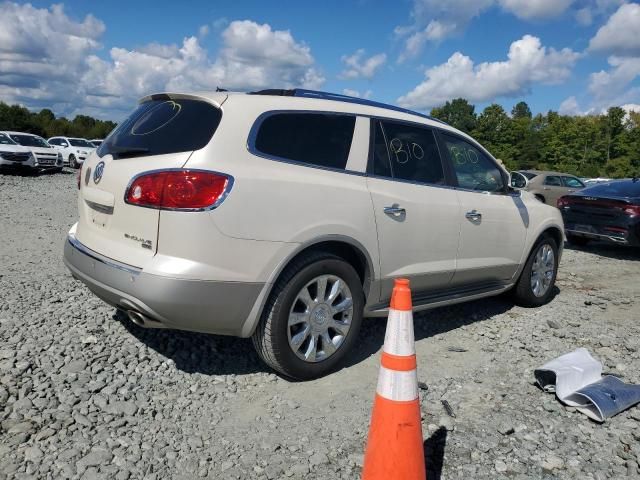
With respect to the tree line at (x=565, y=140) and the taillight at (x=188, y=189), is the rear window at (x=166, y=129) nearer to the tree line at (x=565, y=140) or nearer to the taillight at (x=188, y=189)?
the taillight at (x=188, y=189)

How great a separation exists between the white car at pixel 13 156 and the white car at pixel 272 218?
60.9 feet

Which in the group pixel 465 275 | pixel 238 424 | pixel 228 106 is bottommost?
pixel 238 424

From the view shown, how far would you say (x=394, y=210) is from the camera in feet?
12.4

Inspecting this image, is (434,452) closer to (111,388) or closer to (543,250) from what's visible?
(111,388)

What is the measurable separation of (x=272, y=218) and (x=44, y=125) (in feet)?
227

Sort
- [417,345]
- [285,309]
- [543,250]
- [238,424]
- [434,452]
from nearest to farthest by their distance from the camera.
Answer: [434,452] < [238,424] < [285,309] < [417,345] < [543,250]

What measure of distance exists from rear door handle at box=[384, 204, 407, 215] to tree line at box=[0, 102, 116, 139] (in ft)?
194

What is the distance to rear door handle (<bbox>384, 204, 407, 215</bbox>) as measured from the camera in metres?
3.75

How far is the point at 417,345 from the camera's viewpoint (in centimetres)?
438

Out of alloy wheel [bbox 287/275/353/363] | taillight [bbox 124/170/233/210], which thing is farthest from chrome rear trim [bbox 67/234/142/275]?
alloy wheel [bbox 287/275/353/363]

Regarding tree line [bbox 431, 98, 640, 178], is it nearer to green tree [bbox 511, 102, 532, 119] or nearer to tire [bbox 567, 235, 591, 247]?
green tree [bbox 511, 102, 532, 119]

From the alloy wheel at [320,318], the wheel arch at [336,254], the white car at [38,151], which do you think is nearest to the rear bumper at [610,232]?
the wheel arch at [336,254]

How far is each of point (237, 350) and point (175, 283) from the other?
1269 mm

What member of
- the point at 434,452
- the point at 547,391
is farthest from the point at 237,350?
the point at 547,391
